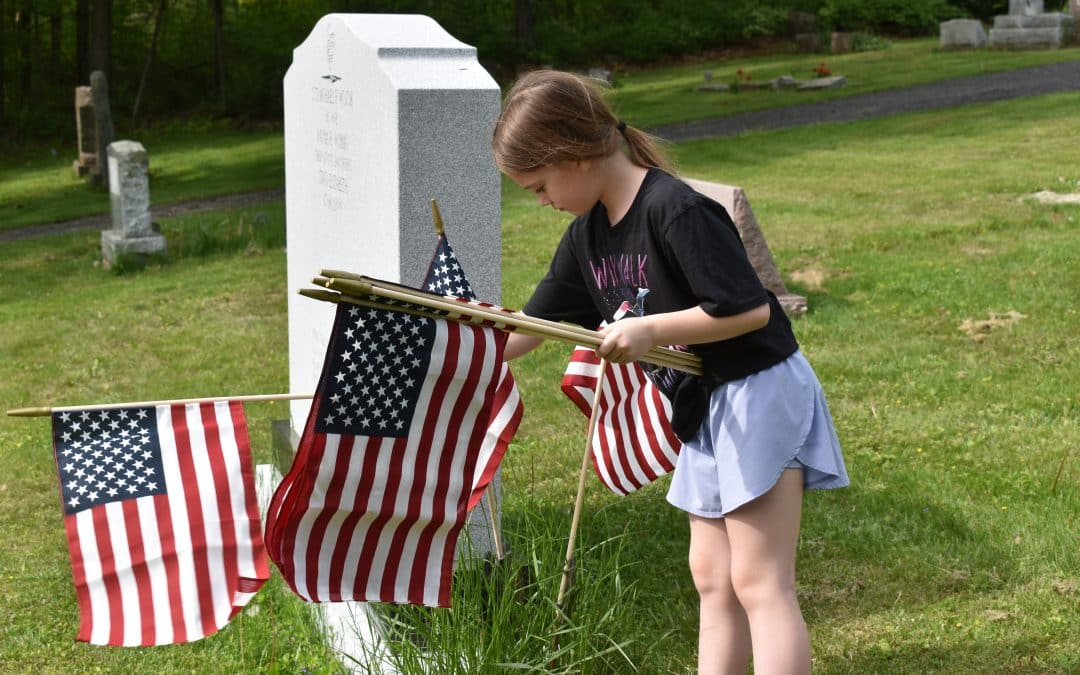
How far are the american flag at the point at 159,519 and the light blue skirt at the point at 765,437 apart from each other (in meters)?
1.18

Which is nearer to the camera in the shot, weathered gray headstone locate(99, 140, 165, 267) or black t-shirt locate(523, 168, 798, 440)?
black t-shirt locate(523, 168, 798, 440)

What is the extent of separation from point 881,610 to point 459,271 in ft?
5.85

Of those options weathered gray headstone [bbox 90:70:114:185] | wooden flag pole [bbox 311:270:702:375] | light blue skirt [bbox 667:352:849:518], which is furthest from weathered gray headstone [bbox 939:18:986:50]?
wooden flag pole [bbox 311:270:702:375]

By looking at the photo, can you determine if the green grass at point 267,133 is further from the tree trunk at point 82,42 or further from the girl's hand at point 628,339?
the girl's hand at point 628,339

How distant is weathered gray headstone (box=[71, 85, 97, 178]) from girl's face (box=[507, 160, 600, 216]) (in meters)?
15.3

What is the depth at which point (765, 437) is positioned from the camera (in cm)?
283

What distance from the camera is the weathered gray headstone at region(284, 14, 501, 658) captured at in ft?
12.7

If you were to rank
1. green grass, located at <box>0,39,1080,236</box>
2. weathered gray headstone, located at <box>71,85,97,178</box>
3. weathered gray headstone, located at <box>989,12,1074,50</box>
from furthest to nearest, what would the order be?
1. weathered gray headstone, located at <box>989,12,1074,50</box>
2. green grass, located at <box>0,39,1080,236</box>
3. weathered gray headstone, located at <box>71,85,97,178</box>

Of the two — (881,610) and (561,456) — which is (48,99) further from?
(881,610)

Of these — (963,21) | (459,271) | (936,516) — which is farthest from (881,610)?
(963,21)

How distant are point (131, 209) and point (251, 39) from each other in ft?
54.8

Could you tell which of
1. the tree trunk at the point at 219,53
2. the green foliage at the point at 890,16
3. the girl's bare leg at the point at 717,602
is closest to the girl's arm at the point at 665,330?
the girl's bare leg at the point at 717,602

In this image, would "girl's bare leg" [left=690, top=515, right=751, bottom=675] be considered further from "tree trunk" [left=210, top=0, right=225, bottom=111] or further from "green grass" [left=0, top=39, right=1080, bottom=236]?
"tree trunk" [left=210, top=0, right=225, bottom=111]

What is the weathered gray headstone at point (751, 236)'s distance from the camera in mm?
7152
